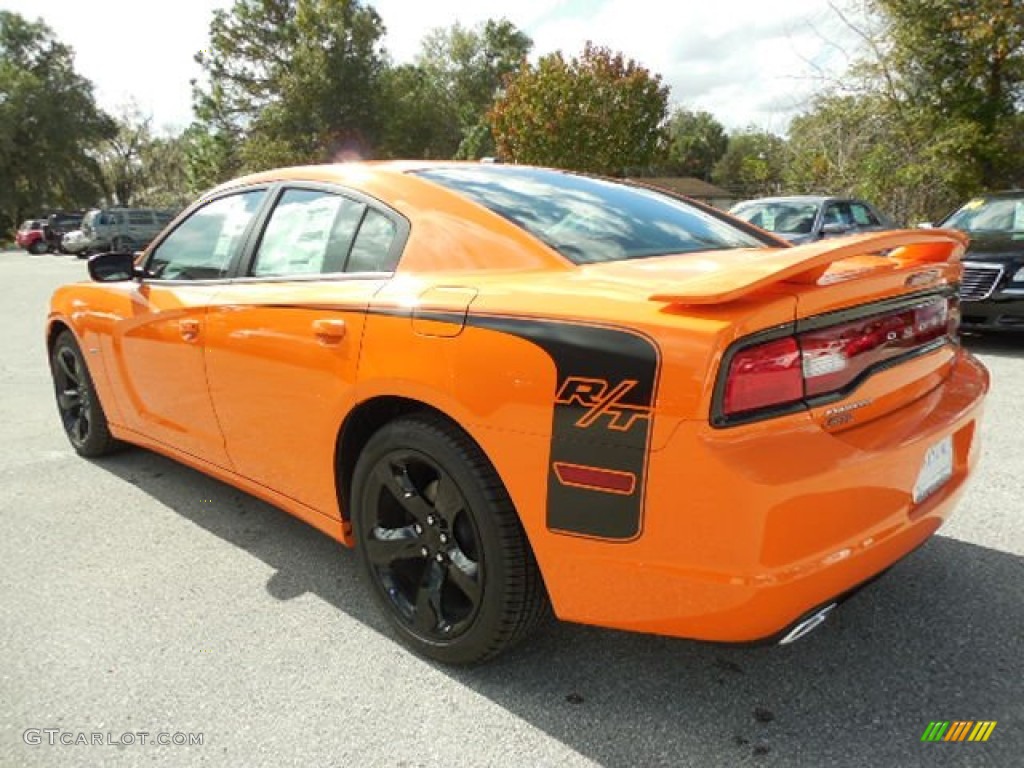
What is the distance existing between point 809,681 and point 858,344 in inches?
38.6

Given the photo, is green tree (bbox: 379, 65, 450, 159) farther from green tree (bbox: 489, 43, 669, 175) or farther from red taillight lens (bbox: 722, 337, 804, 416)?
red taillight lens (bbox: 722, 337, 804, 416)

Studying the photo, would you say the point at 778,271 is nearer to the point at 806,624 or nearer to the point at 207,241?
the point at 806,624

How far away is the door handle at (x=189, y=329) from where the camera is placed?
9.91ft

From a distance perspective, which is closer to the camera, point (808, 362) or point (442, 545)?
point (808, 362)

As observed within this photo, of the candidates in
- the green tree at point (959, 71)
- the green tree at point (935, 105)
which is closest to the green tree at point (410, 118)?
the green tree at point (935, 105)

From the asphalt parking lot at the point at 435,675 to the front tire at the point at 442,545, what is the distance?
0.50 feet

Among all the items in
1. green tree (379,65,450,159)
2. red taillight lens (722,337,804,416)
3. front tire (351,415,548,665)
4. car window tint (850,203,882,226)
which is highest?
green tree (379,65,450,159)

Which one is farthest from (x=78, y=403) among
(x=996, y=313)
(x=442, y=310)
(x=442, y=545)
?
(x=996, y=313)

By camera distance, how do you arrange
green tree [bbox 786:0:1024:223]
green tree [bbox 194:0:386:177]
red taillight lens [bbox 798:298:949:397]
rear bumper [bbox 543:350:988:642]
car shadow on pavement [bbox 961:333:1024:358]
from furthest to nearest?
green tree [bbox 194:0:386:177] < green tree [bbox 786:0:1024:223] < car shadow on pavement [bbox 961:333:1024:358] < red taillight lens [bbox 798:298:949:397] < rear bumper [bbox 543:350:988:642]

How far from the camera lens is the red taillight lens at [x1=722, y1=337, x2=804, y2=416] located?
165 centimetres

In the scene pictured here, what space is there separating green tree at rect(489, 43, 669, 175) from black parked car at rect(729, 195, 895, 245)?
68.7ft

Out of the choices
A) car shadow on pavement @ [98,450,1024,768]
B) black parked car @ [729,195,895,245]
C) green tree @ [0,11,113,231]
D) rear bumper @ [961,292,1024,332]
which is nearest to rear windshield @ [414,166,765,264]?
car shadow on pavement @ [98,450,1024,768]

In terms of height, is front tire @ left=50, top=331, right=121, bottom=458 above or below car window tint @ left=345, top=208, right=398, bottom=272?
below

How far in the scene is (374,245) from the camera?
249cm
